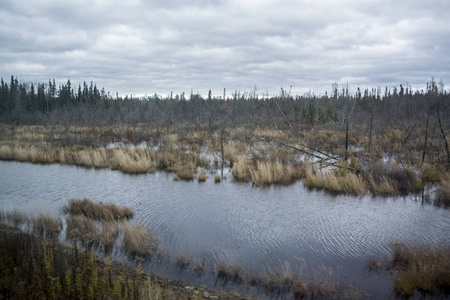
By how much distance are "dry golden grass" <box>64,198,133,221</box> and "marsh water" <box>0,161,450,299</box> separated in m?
0.43

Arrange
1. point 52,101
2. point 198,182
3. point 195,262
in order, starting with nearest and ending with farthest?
1. point 195,262
2. point 198,182
3. point 52,101

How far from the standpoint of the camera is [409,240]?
9273 millimetres

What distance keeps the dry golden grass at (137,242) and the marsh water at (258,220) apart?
0.38 meters

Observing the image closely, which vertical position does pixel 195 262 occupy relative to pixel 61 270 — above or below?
below

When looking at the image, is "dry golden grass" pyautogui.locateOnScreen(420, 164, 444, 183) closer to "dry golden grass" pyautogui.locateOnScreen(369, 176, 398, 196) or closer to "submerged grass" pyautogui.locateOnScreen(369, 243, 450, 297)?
"dry golden grass" pyautogui.locateOnScreen(369, 176, 398, 196)

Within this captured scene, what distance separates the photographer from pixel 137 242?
855cm

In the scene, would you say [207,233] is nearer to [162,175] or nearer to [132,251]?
[132,251]

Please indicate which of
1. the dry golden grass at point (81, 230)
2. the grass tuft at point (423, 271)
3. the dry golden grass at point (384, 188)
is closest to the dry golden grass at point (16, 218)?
the dry golden grass at point (81, 230)

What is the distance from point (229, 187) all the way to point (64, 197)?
711cm

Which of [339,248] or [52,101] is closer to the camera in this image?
[339,248]


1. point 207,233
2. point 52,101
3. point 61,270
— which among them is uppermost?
point 52,101

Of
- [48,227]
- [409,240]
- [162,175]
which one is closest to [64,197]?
[48,227]

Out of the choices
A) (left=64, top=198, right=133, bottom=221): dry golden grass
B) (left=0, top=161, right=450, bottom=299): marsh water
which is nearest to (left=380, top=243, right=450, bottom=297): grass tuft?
(left=0, top=161, right=450, bottom=299): marsh water

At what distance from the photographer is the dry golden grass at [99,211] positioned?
35.8 ft
